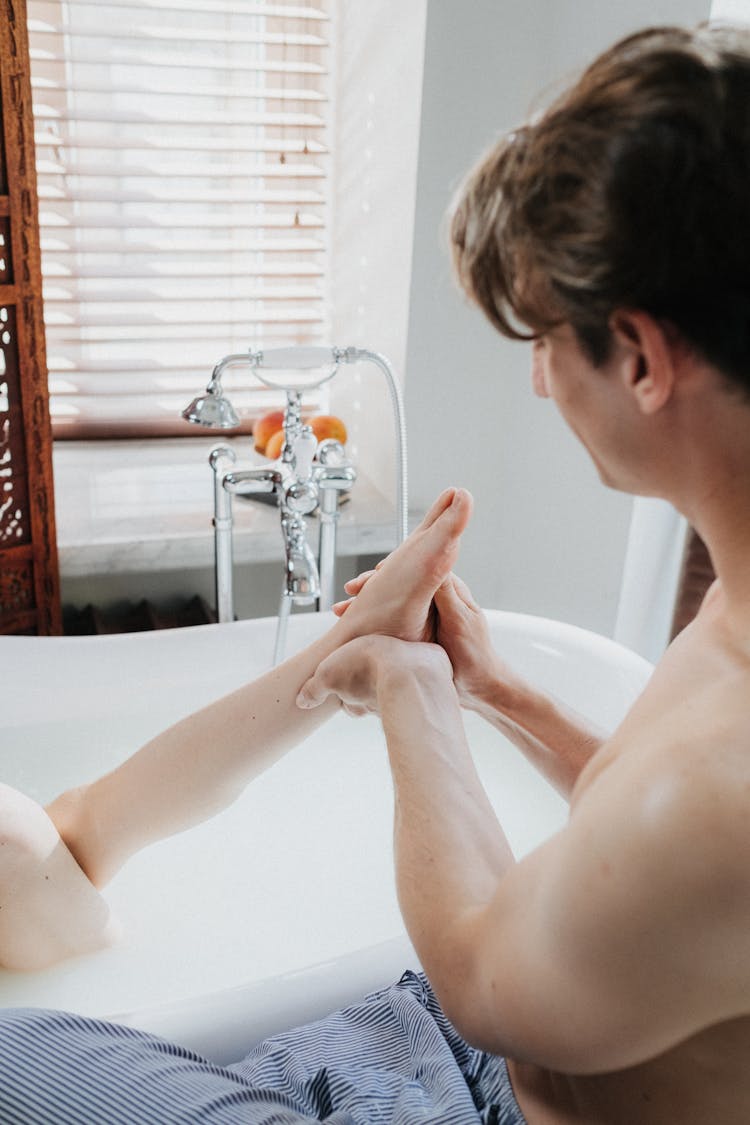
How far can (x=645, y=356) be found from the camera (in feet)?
2.11

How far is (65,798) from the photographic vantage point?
4.55 feet

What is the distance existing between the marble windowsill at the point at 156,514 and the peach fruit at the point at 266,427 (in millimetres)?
54

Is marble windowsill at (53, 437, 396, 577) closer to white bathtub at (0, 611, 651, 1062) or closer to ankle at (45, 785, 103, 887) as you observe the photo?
white bathtub at (0, 611, 651, 1062)

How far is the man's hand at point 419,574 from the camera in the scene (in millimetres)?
1215

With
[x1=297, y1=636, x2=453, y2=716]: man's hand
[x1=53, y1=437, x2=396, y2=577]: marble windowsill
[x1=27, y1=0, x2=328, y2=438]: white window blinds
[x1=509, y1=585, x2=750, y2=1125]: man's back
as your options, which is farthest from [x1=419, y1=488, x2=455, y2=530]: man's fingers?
[x1=27, y1=0, x2=328, y2=438]: white window blinds

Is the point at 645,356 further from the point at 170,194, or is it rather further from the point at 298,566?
the point at 170,194

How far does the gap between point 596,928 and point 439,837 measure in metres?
0.21

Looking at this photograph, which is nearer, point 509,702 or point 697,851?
point 697,851

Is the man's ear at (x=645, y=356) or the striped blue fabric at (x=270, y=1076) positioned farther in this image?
the striped blue fabric at (x=270, y=1076)

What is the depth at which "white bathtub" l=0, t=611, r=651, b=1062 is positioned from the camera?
1.45 meters

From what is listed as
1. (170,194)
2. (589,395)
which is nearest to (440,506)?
(589,395)

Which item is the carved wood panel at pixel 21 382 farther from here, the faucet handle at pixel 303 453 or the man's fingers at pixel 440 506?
the man's fingers at pixel 440 506

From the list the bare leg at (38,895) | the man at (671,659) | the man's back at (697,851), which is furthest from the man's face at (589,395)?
the bare leg at (38,895)

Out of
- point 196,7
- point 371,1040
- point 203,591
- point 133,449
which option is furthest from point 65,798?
point 196,7
